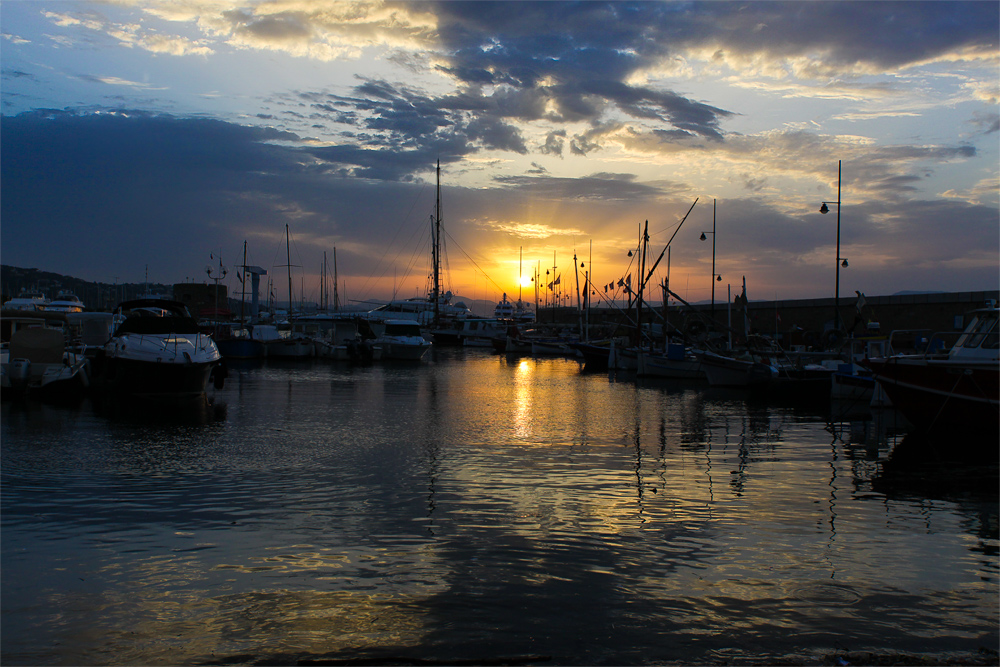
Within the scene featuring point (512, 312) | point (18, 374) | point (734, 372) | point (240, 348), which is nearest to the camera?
point (18, 374)

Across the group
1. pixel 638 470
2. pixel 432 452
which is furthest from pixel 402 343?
pixel 638 470

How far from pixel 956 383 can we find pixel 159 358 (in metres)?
23.8

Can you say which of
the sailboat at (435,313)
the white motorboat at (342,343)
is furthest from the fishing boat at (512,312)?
the white motorboat at (342,343)

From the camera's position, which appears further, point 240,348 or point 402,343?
point 402,343

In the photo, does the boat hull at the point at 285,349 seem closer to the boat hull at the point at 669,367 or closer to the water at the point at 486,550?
the boat hull at the point at 669,367

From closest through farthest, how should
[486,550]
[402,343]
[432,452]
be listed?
[486,550] → [432,452] → [402,343]

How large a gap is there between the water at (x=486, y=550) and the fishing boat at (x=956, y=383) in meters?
2.28

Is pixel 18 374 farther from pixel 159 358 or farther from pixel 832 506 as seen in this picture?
pixel 832 506

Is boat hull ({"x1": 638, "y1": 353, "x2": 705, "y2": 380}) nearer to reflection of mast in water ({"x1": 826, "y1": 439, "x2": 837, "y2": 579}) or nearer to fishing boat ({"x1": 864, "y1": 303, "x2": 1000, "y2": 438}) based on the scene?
fishing boat ({"x1": 864, "y1": 303, "x2": 1000, "y2": 438})

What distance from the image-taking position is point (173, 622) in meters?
6.04

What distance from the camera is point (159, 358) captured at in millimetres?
23703

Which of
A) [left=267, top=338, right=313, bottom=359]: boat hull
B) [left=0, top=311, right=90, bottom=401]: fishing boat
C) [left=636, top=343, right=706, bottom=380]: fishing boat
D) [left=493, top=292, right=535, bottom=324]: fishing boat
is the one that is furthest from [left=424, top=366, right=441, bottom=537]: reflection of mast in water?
[left=493, top=292, right=535, bottom=324]: fishing boat

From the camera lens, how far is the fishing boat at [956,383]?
16359 mm

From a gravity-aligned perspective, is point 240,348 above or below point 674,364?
above
